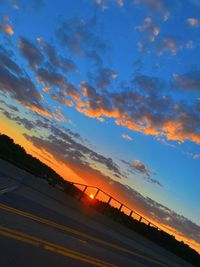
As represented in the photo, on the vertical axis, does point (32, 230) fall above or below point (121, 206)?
below

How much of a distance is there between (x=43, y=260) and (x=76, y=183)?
26.8 metres

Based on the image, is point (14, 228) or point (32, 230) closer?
point (14, 228)

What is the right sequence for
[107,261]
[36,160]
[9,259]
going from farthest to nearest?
[36,160], [107,261], [9,259]

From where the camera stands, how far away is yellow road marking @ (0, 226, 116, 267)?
9789mm

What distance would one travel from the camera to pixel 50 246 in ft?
34.9

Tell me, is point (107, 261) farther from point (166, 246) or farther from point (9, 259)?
point (166, 246)

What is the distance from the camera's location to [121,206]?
113 ft

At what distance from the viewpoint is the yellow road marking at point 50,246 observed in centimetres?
979

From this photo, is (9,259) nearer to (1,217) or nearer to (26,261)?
(26,261)

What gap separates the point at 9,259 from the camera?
308 inches

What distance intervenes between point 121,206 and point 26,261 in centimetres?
2679

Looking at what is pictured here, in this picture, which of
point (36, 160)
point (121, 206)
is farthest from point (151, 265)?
point (36, 160)

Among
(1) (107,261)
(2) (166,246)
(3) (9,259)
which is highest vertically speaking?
(2) (166,246)

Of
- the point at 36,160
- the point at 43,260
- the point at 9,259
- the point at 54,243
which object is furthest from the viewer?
the point at 36,160
